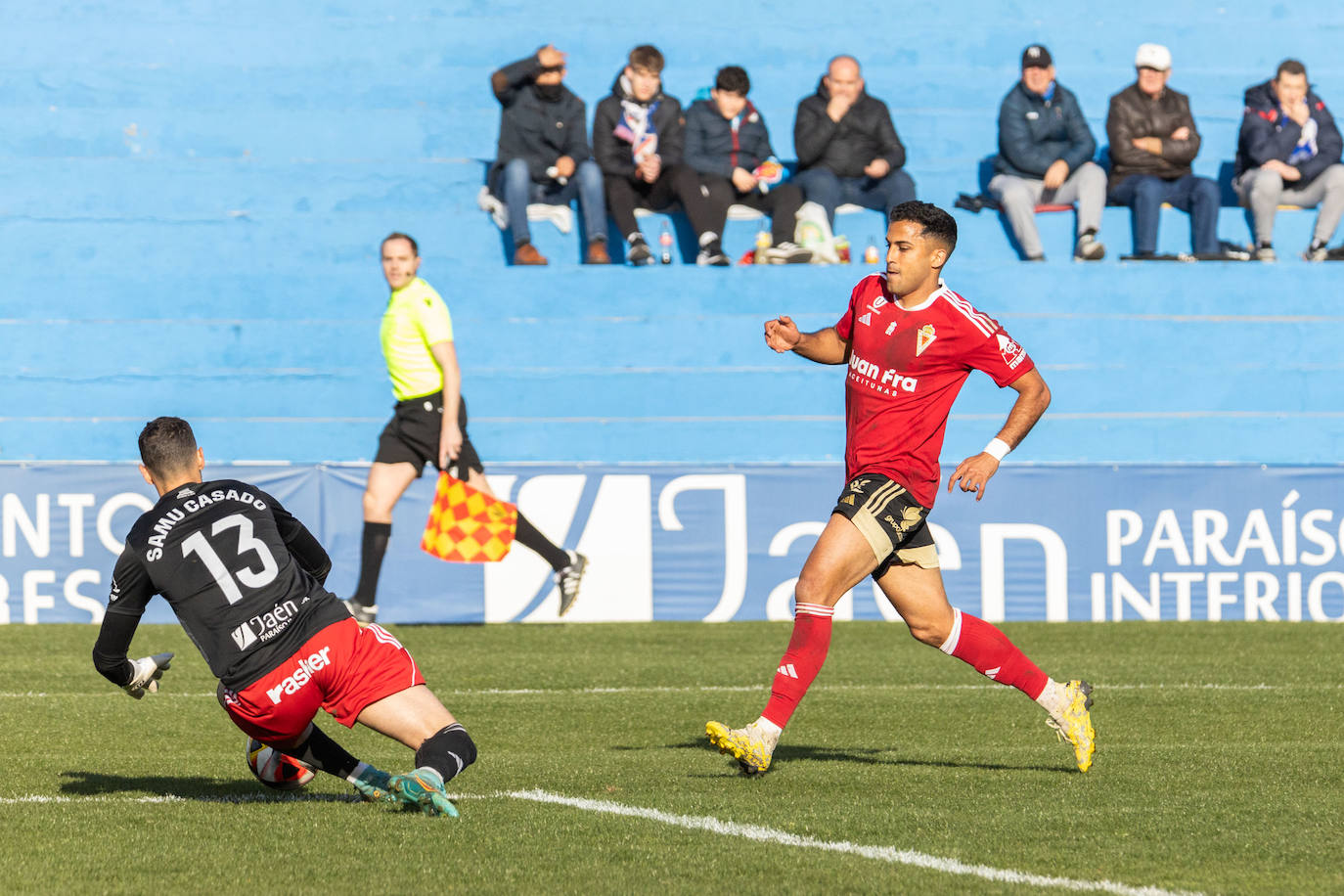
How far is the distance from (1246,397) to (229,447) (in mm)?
9212

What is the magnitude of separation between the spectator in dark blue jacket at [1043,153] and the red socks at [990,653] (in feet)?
34.2

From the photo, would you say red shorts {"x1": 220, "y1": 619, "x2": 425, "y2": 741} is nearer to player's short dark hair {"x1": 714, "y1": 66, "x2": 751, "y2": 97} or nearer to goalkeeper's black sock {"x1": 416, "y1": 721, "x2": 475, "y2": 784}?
goalkeeper's black sock {"x1": 416, "y1": 721, "x2": 475, "y2": 784}

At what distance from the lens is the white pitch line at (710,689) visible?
28.9 ft

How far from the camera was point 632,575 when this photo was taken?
1239 cm

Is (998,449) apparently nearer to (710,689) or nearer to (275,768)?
(275,768)

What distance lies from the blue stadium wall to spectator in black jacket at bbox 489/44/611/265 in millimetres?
462

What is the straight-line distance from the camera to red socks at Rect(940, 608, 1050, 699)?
6.50 m

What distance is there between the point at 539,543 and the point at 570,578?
1.17 ft

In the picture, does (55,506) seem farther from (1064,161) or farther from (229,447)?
(1064,161)

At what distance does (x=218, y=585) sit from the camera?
17.0 feet

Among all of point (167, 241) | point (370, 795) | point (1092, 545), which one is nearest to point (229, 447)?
point (167, 241)

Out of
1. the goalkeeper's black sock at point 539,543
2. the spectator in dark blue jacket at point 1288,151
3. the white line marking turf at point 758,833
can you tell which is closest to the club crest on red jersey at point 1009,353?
the white line marking turf at point 758,833

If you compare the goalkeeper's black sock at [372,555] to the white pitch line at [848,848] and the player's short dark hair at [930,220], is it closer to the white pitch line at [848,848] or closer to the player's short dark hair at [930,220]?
the white pitch line at [848,848]

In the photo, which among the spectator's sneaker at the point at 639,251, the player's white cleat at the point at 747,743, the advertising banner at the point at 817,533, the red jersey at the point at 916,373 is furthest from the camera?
the spectator's sneaker at the point at 639,251
